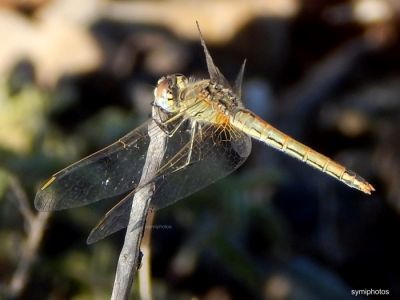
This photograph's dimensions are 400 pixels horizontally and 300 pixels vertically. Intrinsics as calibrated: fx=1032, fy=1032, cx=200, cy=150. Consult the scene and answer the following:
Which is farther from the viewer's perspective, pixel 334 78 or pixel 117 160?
pixel 334 78

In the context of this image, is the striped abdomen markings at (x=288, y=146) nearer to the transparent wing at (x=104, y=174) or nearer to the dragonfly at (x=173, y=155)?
the dragonfly at (x=173, y=155)

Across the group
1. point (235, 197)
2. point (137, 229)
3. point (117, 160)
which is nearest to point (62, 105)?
point (235, 197)

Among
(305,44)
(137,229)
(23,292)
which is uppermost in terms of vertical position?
(305,44)

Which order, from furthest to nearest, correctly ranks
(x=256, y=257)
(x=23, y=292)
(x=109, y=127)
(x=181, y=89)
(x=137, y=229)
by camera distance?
(x=109, y=127), (x=256, y=257), (x=23, y=292), (x=181, y=89), (x=137, y=229)

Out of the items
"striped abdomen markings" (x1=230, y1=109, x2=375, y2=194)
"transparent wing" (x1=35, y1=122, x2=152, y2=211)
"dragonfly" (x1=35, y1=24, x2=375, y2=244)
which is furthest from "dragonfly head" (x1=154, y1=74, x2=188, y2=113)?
"striped abdomen markings" (x1=230, y1=109, x2=375, y2=194)

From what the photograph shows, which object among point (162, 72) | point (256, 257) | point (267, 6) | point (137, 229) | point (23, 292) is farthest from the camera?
point (267, 6)

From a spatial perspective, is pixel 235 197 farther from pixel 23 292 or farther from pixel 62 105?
pixel 62 105

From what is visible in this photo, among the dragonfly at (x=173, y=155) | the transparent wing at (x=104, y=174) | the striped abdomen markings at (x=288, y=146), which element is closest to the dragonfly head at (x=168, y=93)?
the dragonfly at (x=173, y=155)
